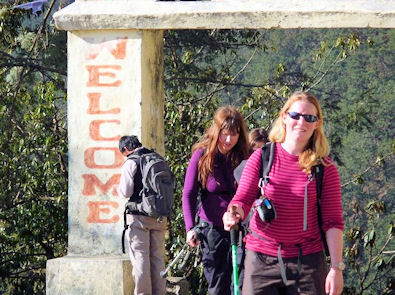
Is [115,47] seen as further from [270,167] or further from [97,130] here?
[270,167]

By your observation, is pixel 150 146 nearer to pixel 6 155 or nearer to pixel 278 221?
pixel 278 221

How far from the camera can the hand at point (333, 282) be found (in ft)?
16.1

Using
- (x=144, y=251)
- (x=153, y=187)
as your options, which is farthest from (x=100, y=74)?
(x=144, y=251)

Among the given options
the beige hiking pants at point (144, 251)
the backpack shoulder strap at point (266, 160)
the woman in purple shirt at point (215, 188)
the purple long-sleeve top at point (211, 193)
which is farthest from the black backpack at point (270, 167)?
the beige hiking pants at point (144, 251)

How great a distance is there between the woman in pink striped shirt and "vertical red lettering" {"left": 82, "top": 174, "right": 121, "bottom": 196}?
305 cm

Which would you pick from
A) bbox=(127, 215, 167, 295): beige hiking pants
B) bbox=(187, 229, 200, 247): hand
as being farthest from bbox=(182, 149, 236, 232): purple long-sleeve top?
bbox=(127, 215, 167, 295): beige hiking pants

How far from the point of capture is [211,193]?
6.71 metres

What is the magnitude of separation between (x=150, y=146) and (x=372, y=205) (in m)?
6.07

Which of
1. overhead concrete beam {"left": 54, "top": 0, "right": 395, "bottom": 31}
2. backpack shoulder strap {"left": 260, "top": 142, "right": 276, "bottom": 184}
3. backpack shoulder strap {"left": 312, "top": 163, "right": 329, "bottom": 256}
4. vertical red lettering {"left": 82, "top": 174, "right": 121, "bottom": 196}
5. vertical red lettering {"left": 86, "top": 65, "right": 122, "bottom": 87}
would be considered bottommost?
backpack shoulder strap {"left": 312, "top": 163, "right": 329, "bottom": 256}

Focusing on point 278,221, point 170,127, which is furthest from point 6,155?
point 278,221

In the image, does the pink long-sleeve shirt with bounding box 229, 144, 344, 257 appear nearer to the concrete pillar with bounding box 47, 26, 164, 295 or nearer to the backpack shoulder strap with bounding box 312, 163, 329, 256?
the backpack shoulder strap with bounding box 312, 163, 329, 256

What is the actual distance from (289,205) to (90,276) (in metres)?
3.20

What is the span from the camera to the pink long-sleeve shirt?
5.00m

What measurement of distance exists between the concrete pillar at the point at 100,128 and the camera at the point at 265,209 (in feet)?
10.3
